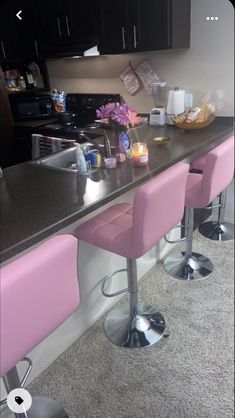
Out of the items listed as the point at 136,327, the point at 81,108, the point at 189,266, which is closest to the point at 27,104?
the point at 81,108

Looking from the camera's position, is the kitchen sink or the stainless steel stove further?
the kitchen sink

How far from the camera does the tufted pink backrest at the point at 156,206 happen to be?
0.95 m

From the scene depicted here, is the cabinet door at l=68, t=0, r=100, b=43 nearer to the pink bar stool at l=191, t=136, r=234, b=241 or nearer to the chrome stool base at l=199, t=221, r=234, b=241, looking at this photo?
the pink bar stool at l=191, t=136, r=234, b=241

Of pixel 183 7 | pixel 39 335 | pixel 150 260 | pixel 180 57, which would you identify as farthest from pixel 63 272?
pixel 150 260

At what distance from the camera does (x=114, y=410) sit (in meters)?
1.03

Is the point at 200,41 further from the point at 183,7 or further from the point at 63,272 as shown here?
the point at 63,272

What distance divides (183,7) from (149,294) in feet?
4.12

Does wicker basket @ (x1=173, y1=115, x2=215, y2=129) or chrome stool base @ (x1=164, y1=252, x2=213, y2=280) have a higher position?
wicker basket @ (x1=173, y1=115, x2=215, y2=129)

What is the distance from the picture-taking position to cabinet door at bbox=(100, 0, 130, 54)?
0.69 metres

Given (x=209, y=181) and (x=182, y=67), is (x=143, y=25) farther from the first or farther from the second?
(x=209, y=181)

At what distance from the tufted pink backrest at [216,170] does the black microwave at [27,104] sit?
685 millimetres

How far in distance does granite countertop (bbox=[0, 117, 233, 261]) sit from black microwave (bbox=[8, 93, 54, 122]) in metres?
0.23

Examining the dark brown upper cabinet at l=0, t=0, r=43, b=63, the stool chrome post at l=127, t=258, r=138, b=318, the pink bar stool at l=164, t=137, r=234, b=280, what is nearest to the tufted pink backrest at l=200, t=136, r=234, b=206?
the pink bar stool at l=164, t=137, r=234, b=280

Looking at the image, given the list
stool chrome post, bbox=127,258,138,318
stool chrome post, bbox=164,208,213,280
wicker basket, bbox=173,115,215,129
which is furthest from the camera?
stool chrome post, bbox=164,208,213,280
